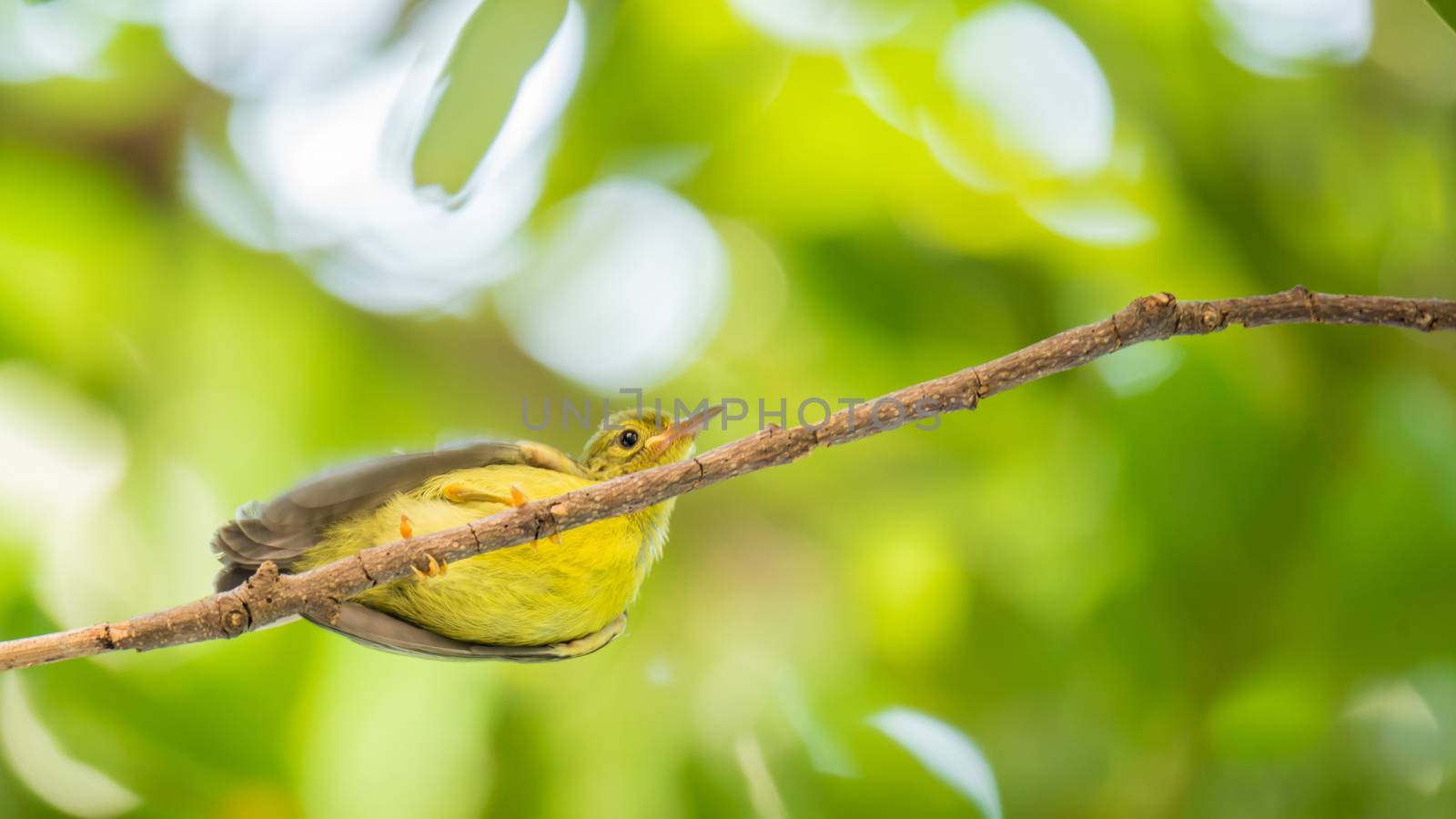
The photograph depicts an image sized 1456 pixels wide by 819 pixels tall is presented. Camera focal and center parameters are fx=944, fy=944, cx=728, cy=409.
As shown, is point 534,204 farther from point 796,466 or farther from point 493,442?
point 493,442

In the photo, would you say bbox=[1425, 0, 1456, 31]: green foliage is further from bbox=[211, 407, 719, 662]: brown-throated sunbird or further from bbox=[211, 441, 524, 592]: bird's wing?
bbox=[211, 441, 524, 592]: bird's wing

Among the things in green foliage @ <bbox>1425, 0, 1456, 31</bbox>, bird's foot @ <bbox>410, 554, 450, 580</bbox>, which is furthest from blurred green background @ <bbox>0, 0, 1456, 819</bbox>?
bird's foot @ <bbox>410, 554, 450, 580</bbox>

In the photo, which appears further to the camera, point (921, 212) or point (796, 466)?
point (796, 466)

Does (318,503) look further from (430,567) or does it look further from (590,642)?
(590,642)

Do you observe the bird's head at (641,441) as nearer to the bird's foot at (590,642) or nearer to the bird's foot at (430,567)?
the bird's foot at (590,642)

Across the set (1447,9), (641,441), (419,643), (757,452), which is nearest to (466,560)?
(419,643)

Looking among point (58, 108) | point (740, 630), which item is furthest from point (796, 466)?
point (58, 108)
